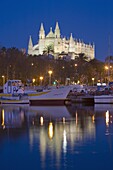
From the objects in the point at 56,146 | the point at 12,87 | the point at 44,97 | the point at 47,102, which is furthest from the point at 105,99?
the point at 56,146

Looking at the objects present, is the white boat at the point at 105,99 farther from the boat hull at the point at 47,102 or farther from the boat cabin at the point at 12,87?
the boat cabin at the point at 12,87

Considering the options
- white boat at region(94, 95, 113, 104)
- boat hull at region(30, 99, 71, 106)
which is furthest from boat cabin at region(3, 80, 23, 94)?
white boat at region(94, 95, 113, 104)

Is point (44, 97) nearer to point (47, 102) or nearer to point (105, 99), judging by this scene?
point (47, 102)

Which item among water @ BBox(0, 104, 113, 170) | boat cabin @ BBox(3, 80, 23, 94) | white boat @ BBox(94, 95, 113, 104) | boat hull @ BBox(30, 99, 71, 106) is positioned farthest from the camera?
boat cabin @ BBox(3, 80, 23, 94)

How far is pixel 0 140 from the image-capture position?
20406 mm

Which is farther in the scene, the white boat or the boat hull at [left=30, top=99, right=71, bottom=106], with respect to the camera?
the boat hull at [left=30, top=99, right=71, bottom=106]

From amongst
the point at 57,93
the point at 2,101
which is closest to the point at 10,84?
the point at 2,101

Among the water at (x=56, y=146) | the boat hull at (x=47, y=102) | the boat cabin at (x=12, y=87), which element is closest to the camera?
the water at (x=56, y=146)

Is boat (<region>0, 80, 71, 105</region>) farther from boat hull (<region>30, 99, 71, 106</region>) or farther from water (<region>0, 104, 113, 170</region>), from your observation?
water (<region>0, 104, 113, 170</region>)

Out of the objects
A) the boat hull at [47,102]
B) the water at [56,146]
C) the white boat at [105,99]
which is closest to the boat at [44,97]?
the boat hull at [47,102]

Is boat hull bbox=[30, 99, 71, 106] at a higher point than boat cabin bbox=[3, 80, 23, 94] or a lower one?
lower

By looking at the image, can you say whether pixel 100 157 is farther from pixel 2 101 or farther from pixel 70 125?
pixel 2 101

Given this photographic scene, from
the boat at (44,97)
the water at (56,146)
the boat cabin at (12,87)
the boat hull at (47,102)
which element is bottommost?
the water at (56,146)

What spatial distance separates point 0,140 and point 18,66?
6674 centimetres
